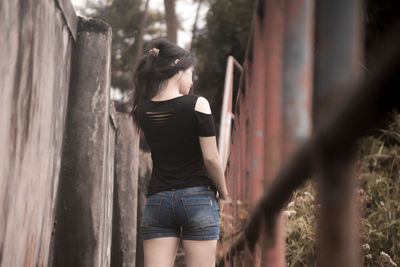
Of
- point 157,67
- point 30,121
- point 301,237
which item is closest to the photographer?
point 30,121

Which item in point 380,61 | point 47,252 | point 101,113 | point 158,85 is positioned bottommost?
point 47,252

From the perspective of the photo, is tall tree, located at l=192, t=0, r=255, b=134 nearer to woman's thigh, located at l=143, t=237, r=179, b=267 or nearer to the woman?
the woman

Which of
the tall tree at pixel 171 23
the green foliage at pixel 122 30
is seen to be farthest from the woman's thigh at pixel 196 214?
the green foliage at pixel 122 30

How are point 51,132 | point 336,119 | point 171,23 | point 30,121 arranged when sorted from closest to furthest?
1. point 336,119
2. point 30,121
3. point 51,132
4. point 171,23

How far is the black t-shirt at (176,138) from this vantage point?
6.97ft

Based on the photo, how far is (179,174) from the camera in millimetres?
2160

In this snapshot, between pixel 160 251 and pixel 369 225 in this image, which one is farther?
pixel 369 225

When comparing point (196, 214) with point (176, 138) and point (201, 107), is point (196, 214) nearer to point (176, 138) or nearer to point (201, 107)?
point (176, 138)

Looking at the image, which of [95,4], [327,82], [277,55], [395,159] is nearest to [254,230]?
[277,55]

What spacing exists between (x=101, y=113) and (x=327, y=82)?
69.4 inches

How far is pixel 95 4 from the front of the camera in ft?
40.2

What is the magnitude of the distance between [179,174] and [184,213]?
0.54ft

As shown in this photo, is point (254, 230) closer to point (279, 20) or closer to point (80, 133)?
point (279, 20)

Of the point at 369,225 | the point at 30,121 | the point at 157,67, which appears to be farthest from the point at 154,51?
the point at 369,225
